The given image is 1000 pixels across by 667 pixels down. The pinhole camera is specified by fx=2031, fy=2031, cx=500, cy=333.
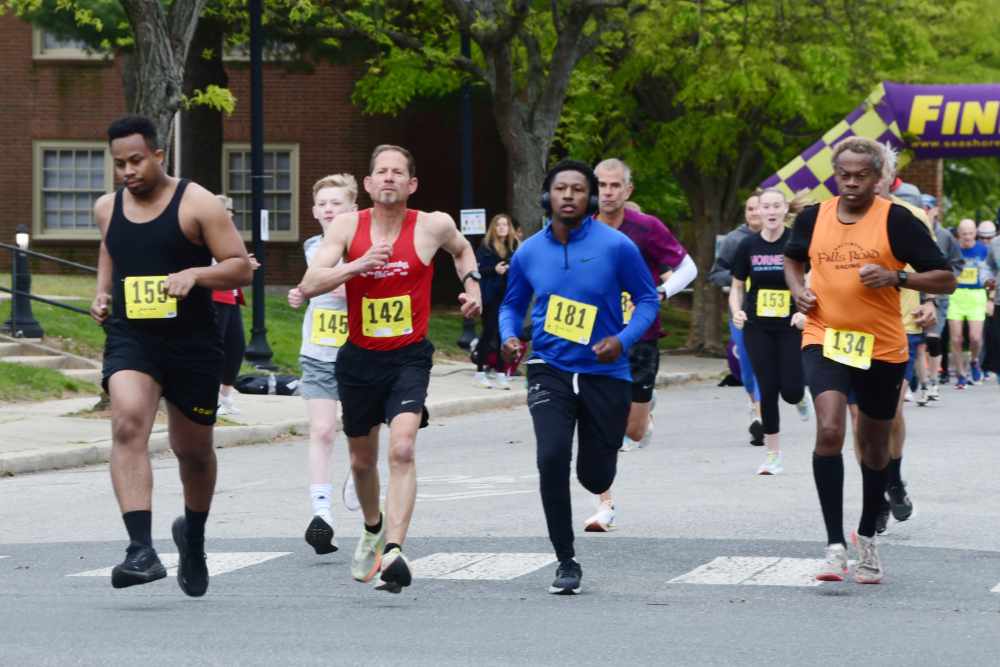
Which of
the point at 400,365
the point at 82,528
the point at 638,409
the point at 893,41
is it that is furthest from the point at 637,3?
the point at 400,365

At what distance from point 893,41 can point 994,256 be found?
8738mm

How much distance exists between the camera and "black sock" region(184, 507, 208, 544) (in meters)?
8.29

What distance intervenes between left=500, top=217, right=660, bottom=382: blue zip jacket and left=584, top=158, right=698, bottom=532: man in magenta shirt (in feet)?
6.39

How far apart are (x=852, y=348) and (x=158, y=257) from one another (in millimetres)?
2955

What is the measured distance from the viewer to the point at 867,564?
28.6ft

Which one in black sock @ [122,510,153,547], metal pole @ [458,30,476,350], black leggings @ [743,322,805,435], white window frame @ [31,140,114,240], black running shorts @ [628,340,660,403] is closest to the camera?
black sock @ [122,510,153,547]

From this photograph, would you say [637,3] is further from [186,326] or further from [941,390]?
[186,326]

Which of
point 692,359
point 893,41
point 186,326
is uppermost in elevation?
point 893,41

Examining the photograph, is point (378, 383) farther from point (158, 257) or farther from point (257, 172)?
point (257, 172)

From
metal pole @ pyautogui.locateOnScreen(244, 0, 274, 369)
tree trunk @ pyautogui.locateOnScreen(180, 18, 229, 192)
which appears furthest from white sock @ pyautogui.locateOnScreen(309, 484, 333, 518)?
tree trunk @ pyautogui.locateOnScreen(180, 18, 229, 192)

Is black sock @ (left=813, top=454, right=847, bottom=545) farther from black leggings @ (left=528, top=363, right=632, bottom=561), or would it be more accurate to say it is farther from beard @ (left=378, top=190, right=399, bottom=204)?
beard @ (left=378, top=190, right=399, bottom=204)

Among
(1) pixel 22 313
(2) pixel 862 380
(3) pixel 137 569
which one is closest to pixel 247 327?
(1) pixel 22 313

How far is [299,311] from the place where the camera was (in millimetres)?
30109

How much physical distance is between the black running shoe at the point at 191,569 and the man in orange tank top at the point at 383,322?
691 mm
